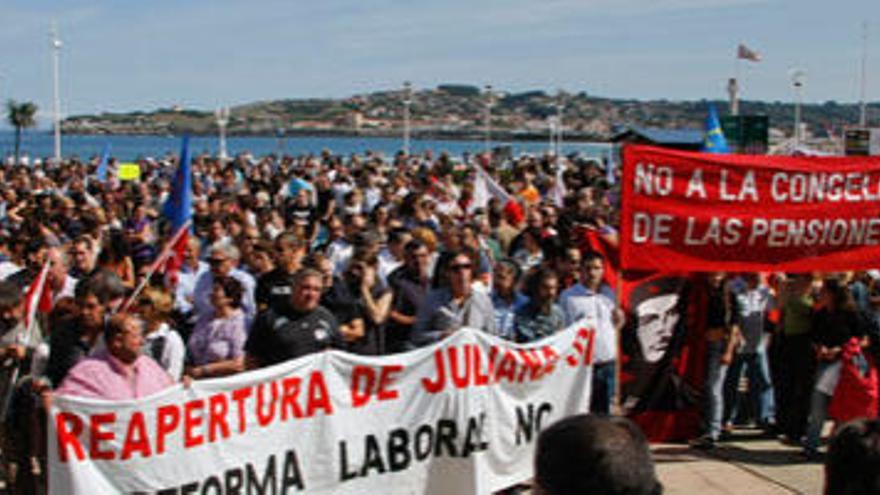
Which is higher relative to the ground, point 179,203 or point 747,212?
point 747,212

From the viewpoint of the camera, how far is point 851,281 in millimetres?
9359

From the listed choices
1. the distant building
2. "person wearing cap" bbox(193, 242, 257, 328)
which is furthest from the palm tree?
"person wearing cap" bbox(193, 242, 257, 328)

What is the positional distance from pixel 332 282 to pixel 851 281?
4757mm

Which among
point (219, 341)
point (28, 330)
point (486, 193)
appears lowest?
point (219, 341)

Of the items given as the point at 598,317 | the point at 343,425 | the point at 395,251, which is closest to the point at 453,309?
the point at 598,317

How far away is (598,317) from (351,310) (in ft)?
6.11

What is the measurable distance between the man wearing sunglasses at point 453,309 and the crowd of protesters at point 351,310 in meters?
0.01

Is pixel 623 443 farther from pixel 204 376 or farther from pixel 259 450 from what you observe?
pixel 204 376

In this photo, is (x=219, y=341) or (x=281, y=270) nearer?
(x=219, y=341)

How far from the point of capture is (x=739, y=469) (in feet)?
26.9

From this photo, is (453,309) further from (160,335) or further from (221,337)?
(160,335)

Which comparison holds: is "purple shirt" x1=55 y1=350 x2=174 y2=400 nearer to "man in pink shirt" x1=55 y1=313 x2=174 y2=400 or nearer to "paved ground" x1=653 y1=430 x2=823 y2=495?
"man in pink shirt" x1=55 y1=313 x2=174 y2=400

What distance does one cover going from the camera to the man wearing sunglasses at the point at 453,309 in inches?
286

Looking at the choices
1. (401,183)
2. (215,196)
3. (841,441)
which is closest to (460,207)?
(401,183)
